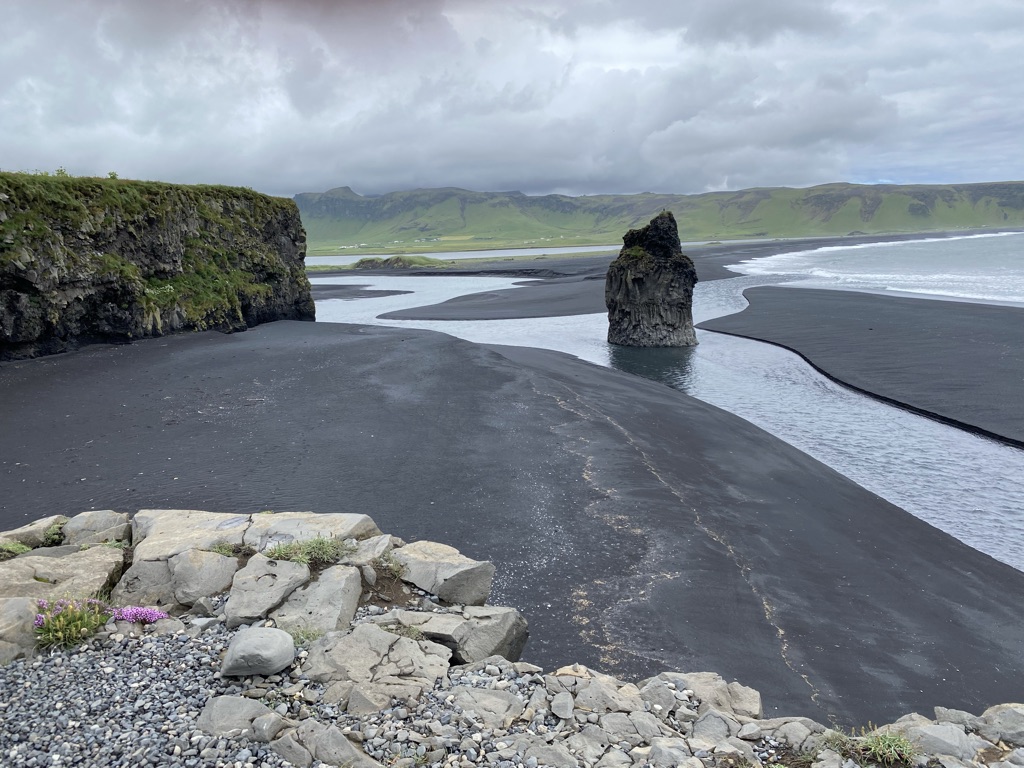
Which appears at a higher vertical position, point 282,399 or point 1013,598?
point 282,399

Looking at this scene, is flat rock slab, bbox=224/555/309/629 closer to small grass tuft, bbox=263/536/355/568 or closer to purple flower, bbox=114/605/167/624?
small grass tuft, bbox=263/536/355/568

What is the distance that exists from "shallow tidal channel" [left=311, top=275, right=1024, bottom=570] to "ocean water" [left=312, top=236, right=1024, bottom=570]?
1.6 inches

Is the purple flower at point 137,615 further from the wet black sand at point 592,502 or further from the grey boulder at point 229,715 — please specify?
the wet black sand at point 592,502

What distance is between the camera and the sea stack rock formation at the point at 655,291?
43.2 m

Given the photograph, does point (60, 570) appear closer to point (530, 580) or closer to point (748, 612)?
point (530, 580)

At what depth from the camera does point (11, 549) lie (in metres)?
9.63

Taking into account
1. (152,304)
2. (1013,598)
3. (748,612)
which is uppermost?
(152,304)

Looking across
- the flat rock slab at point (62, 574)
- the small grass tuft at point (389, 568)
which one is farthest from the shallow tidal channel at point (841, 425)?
the flat rock slab at point (62, 574)

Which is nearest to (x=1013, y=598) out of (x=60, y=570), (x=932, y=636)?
(x=932, y=636)

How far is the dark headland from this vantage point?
413 inches

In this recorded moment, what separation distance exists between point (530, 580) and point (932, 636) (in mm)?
7164

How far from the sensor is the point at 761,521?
15820mm

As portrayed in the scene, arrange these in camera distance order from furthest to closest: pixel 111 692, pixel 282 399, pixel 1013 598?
1. pixel 282 399
2. pixel 1013 598
3. pixel 111 692

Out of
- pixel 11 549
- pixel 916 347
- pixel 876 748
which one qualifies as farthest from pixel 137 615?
pixel 916 347
